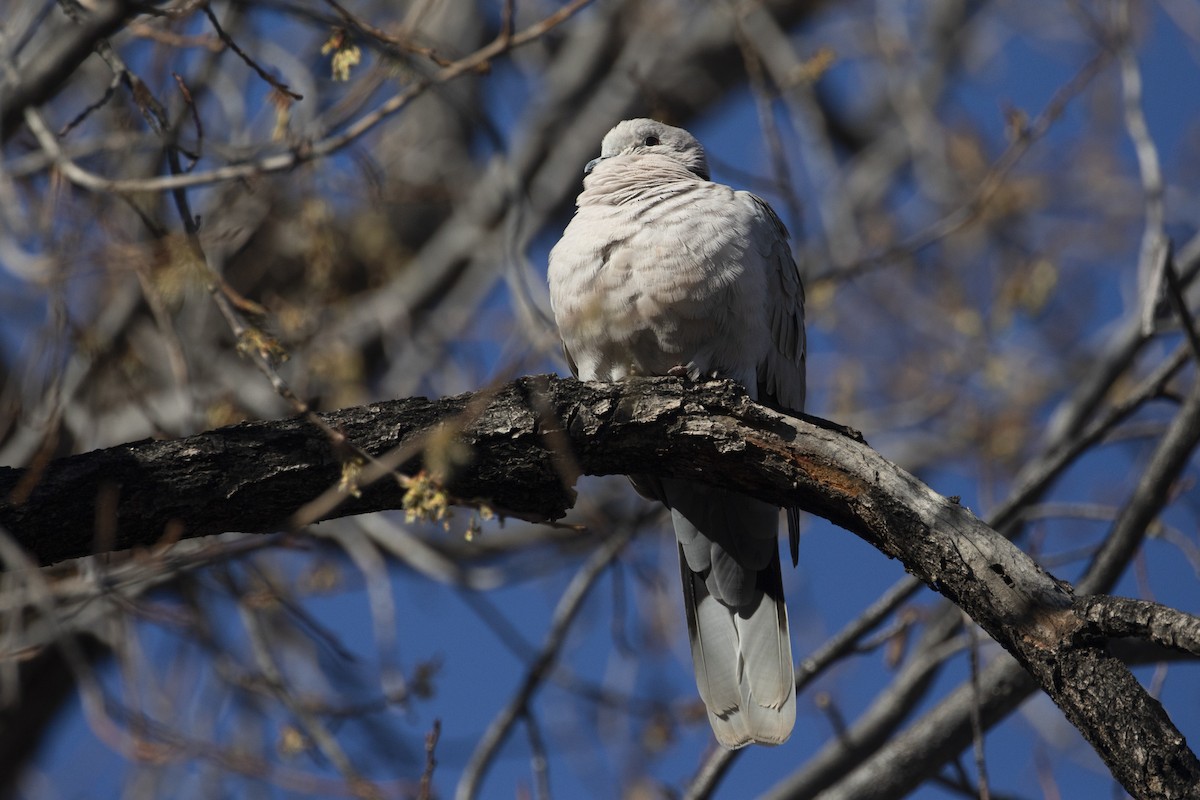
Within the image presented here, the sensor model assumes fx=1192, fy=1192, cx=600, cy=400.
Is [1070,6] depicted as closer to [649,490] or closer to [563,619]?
[649,490]

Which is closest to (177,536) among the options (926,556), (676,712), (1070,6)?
(926,556)

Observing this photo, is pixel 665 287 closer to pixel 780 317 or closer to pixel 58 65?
pixel 780 317

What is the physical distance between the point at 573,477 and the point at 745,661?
1.20 metres

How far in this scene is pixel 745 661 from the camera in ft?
12.7

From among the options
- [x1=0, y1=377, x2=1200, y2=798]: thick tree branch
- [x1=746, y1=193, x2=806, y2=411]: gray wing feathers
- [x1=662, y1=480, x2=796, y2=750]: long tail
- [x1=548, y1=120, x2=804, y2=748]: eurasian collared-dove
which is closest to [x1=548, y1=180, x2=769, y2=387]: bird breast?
[x1=548, y1=120, x2=804, y2=748]: eurasian collared-dove

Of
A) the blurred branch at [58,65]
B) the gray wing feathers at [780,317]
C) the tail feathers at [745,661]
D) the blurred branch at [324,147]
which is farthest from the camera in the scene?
the gray wing feathers at [780,317]

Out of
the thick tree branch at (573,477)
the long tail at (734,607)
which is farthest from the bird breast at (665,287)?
the thick tree branch at (573,477)

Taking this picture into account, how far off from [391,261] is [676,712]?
3126mm

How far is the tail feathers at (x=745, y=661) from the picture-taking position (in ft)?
12.3

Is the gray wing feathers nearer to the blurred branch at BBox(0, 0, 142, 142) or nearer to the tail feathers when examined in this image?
the tail feathers

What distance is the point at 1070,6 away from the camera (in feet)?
18.3

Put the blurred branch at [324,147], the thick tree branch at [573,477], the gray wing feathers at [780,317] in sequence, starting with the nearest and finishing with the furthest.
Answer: the thick tree branch at [573,477] → the blurred branch at [324,147] → the gray wing feathers at [780,317]

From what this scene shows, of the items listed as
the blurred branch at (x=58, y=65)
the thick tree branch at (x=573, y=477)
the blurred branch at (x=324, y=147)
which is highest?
the blurred branch at (x=324, y=147)

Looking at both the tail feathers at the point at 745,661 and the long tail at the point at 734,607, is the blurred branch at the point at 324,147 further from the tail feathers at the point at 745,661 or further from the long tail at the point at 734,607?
the tail feathers at the point at 745,661
